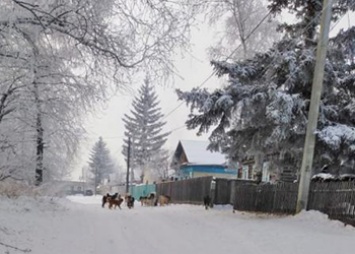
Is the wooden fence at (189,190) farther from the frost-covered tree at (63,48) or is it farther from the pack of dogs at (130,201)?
the frost-covered tree at (63,48)

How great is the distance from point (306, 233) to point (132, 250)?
425cm

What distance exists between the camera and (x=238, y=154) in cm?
1961

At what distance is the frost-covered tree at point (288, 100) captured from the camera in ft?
49.4

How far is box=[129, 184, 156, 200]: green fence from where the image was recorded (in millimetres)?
50412

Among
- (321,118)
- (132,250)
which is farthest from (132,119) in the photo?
(132,250)

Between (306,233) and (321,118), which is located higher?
(321,118)

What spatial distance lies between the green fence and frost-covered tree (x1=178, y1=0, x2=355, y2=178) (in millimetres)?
31780

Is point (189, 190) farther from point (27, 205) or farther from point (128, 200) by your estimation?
point (27, 205)

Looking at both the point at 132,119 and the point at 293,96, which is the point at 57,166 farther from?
the point at 132,119

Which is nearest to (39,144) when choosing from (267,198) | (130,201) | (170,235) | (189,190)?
(170,235)

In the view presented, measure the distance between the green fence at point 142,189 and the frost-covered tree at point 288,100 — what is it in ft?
104

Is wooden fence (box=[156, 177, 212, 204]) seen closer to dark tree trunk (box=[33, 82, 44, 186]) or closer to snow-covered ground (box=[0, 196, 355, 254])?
dark tree trunk (box=[33, 82, 44, 186])

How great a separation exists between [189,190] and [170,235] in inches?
799

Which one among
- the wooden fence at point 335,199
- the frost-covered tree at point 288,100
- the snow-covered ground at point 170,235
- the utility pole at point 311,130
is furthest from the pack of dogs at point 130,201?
the wooden fence at point 335,199
